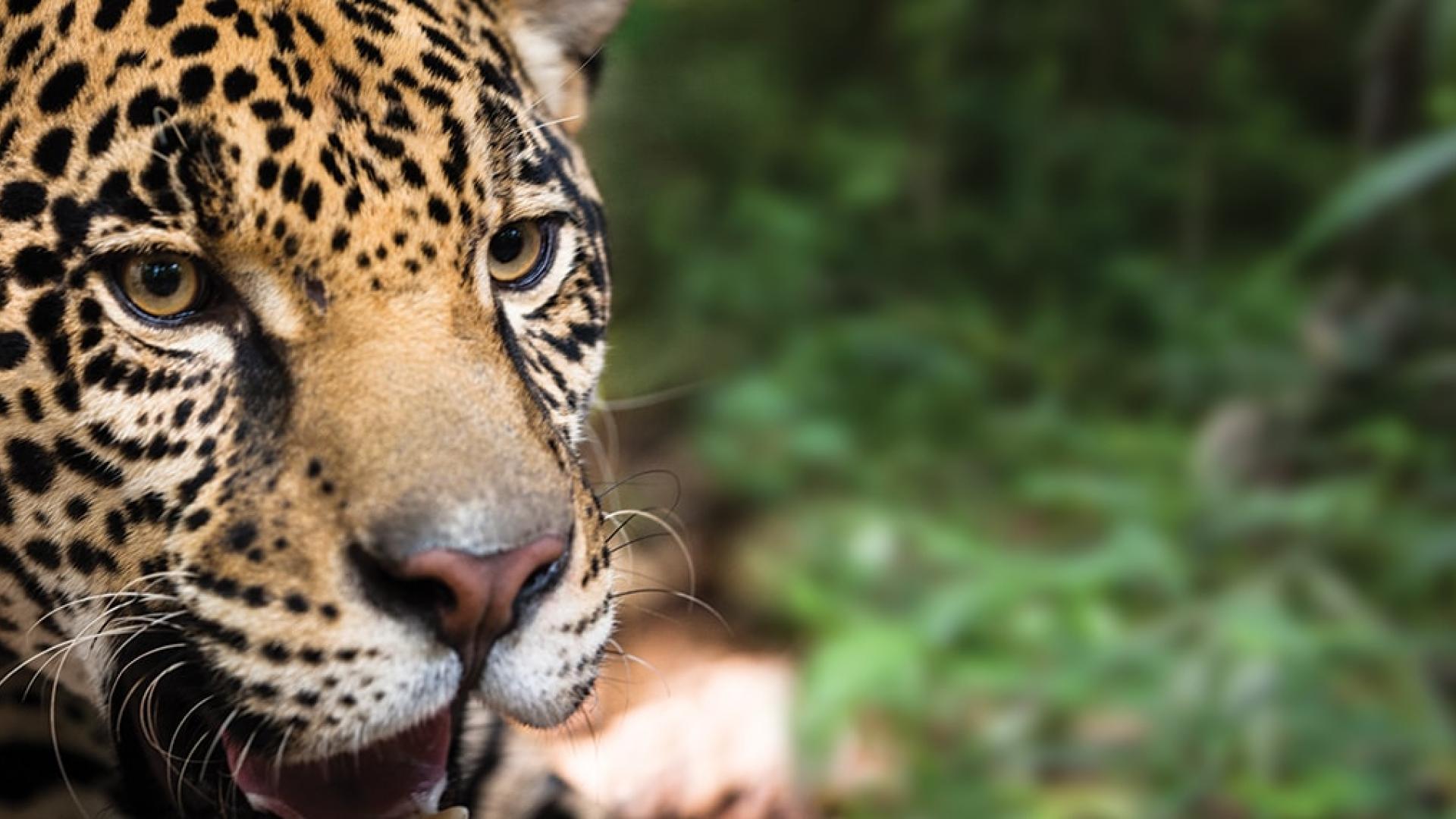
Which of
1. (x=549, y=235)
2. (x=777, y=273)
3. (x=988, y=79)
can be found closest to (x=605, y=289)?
(x=549, y=235)

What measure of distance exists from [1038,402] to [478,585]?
350 cm

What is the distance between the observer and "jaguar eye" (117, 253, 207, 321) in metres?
1.67

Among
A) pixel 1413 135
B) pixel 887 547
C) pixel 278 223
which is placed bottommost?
pixel 887 547

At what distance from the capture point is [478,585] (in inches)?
60.5

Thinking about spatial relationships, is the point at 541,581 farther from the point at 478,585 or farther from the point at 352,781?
the point at 352,781

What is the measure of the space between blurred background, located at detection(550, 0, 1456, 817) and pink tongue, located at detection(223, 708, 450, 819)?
0.40 m

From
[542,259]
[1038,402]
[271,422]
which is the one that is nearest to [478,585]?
[271,422]

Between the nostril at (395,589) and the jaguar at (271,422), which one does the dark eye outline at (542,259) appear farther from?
the nostril at (395,589)

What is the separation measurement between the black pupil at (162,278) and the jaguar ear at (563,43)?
1.92ft

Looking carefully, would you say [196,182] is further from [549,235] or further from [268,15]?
[549,235]

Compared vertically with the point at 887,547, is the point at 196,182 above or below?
above

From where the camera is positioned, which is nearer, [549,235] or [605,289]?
[549,235]

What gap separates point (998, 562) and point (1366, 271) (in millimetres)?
1479

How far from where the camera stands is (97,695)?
5.72 feet
